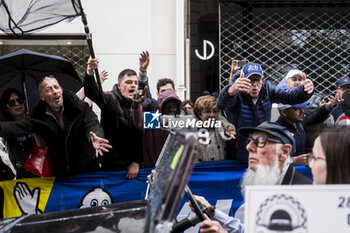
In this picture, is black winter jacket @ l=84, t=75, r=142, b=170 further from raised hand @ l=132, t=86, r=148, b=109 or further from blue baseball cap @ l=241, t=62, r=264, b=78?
blue baseball cap @ l=241, t=62, r=264, b=78

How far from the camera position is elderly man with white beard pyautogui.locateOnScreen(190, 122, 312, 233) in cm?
214

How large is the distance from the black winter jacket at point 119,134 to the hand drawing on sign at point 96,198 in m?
0.25

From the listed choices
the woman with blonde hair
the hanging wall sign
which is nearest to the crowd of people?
the hanging wall sign

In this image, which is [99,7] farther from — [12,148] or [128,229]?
[128,229]

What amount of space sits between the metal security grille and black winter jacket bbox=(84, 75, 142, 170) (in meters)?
1.74

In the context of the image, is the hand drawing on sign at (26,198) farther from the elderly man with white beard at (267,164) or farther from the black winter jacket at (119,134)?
the elderly man with white beard at (267,164)

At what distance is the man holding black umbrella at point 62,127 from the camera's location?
3557 millimetres

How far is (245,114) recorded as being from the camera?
134 inches

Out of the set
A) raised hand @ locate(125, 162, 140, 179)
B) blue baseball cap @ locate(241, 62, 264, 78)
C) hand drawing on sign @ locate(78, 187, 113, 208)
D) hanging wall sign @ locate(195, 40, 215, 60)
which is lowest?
hand drawing on sign @ locate(78, 187, 113, 208)

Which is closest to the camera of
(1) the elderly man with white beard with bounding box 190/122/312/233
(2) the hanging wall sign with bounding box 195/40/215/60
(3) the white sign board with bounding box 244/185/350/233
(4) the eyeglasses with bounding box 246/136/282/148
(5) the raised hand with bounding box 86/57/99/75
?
(3) the white sign board with bounding box 244/185/350/233

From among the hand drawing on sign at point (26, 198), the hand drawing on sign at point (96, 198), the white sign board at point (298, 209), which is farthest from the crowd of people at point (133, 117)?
the white sign board at point (298, 209)

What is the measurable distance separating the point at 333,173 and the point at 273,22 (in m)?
4.25

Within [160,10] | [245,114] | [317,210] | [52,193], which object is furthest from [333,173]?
[160,10]

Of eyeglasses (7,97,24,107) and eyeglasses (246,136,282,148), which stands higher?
eyeglasses (7,97,24,107)
